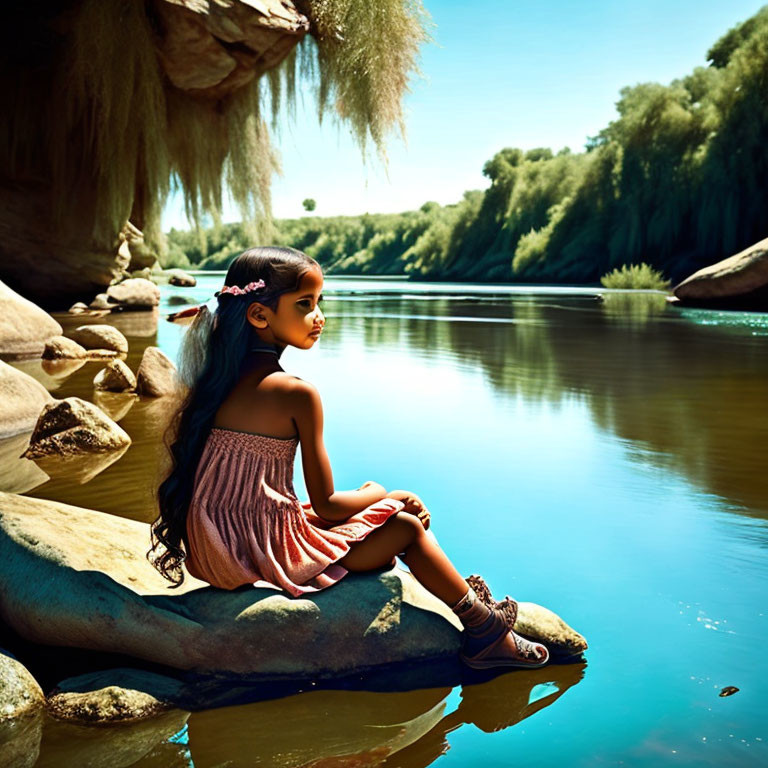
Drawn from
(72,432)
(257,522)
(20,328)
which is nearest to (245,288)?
(257,522)

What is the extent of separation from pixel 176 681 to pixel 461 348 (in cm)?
1081

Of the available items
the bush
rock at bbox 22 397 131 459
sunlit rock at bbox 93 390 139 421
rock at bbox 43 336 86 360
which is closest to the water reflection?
rock at bbox 22 397 131 459

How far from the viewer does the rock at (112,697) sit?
8.72 ft

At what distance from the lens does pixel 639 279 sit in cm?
3766

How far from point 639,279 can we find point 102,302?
987 inches

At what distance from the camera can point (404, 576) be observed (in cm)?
324

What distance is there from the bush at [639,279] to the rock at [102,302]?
24.0m

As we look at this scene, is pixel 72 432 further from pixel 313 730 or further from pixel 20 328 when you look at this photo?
pixel 20 328

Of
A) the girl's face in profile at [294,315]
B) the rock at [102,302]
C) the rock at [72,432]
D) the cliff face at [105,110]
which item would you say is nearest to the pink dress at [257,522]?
the girl's face in profile at [294,315]

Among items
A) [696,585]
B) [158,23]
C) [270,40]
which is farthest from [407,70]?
[696,585]

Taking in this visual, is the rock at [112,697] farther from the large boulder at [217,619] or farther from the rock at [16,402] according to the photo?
the rock at [16,402]

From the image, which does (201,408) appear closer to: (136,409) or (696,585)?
(696,585)

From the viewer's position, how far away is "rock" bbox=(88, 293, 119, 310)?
2005cm

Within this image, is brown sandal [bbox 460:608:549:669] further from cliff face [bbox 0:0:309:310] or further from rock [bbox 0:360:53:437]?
cliff face [bbox 0:0:309:310]
